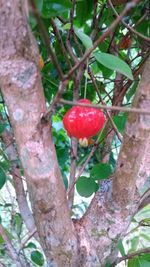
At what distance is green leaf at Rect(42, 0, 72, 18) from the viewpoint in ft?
1.66

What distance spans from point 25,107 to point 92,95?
421 millimetres

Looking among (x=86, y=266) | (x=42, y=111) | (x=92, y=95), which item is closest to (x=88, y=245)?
(x=86, y=266)

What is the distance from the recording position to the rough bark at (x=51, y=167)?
16.5 inches

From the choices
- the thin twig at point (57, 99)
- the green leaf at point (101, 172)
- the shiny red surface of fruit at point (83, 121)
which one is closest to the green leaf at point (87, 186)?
the green leaf at point (101, 172)

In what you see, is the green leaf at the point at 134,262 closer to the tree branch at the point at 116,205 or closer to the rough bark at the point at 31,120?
the tree branch at the point at 116,205

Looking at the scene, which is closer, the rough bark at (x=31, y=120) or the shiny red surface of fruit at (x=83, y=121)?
the rough bark at (x=31, y=120)

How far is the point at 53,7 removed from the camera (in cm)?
51

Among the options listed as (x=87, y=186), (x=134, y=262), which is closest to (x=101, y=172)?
(x=87, y=186)

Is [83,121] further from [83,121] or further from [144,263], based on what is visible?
[144,263]

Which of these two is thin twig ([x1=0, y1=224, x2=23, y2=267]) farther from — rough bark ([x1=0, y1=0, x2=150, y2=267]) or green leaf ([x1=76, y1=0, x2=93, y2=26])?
green leaf ([x1=76, y1=0, x2=93, y2=26])

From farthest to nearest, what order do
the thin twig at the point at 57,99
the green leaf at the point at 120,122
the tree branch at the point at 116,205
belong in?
the green leaf at the point at 120,122 < the tree branch at the point at 116,205 < the thin twig at the point at 57,99

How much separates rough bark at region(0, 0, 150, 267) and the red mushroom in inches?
2.5

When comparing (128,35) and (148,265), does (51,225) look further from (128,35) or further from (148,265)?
(128,35)

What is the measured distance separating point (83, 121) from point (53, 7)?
155mm
